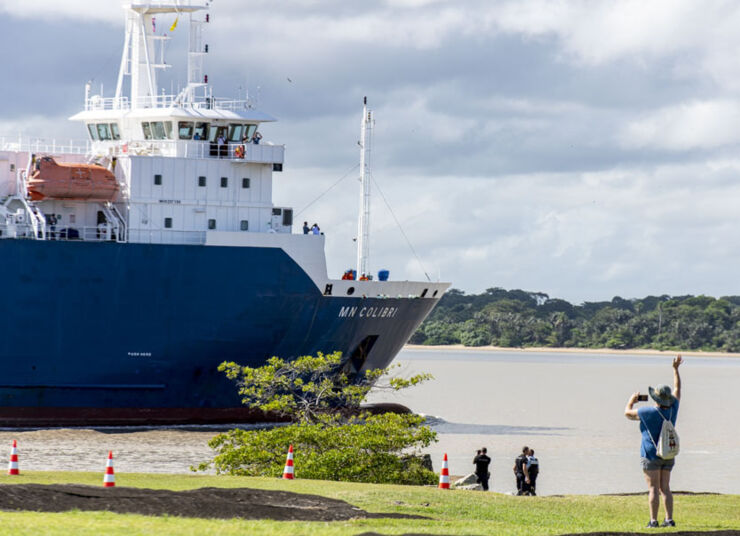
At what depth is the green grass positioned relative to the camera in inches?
560

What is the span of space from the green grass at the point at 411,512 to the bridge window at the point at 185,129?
70.3ft

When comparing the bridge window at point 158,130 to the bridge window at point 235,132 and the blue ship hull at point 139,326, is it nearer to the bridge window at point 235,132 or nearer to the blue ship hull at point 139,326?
the bridge window at point 235,132

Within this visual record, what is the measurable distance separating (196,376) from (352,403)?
11.0m

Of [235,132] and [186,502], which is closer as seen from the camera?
[186,502]

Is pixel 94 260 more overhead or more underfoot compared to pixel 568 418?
more overhead

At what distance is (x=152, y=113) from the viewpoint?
42.6m

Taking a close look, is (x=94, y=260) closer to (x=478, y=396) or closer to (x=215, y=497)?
(x=215, y=497)

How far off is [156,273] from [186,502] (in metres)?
23.2

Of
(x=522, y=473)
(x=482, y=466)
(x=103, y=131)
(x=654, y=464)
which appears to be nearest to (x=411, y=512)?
(x=654, y=464)

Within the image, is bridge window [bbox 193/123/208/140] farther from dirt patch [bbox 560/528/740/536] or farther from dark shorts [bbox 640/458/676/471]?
dirt patch [bbox 560/528/740/536]

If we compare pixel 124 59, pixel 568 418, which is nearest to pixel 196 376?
pixel 124 59

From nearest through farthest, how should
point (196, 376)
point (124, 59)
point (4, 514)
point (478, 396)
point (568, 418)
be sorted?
1. point (4, 514)
2. point (196, 376)
3. point (124, 59)
4. point (568, 418)
5. point (478, 396)

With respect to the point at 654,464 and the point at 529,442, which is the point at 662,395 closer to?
the point at 654,464

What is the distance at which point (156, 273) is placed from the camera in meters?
39.2
